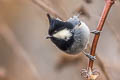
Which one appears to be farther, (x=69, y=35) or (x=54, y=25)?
(x=69, y=35)

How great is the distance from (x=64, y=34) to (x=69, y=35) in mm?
61

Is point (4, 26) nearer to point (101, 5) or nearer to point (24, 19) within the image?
point (101, 5)

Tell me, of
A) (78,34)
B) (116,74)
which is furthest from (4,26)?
(78,34)

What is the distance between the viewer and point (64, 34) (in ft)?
6.32

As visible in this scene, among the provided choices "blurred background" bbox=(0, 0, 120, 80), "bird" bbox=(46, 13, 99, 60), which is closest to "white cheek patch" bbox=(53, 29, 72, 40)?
"bird" bbox=(46, 13, 99, 60)

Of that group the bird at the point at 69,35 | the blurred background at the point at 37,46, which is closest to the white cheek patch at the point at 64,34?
the bird at the point at 69,35

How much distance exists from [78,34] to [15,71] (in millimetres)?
2126

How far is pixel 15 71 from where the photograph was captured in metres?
4.03

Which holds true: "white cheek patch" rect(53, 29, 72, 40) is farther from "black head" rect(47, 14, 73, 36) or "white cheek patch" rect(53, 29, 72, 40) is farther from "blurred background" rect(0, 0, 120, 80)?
"blurred background" rect(0, 0, 120, 80)

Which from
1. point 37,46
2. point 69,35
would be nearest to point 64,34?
point 69,35

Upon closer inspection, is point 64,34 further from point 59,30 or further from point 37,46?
point 37,46

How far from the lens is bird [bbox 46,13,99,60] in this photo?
1.84m

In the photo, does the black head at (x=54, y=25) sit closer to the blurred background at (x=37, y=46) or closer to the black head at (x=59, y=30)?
the black head at (x=59, y=30)

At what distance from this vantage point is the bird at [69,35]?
184cm
